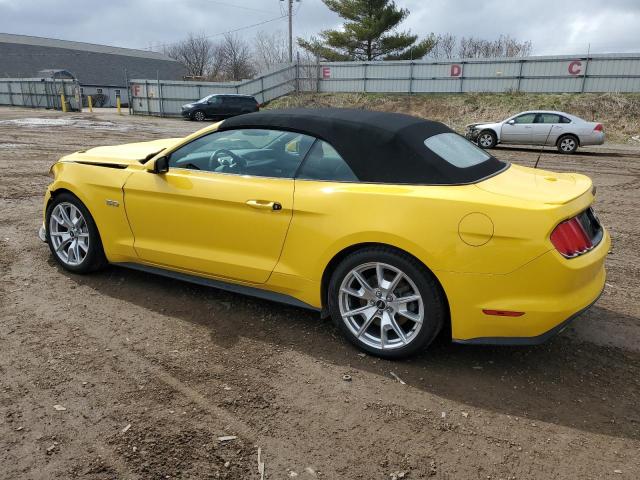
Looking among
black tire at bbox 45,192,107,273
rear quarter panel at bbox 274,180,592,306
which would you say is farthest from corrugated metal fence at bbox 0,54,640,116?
black tire at bbox 45,192,107,273

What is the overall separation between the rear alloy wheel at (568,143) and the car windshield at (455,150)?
585 inches

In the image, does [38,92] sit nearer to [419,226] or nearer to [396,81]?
[396,81]

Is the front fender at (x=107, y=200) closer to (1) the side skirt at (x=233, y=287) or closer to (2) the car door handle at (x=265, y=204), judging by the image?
(1) the side skirt at (x=233, y=287)

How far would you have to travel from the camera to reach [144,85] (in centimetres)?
3416

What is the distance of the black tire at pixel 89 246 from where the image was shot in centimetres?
447

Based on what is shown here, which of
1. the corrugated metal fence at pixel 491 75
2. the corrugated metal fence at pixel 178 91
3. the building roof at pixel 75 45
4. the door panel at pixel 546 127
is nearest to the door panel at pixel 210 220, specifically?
the door panel at pixel 546 127

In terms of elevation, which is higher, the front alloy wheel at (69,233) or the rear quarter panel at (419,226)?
the rear quarter panel at (419,226)

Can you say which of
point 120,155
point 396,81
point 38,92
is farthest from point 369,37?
point 120,155

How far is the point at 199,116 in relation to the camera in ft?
96.4

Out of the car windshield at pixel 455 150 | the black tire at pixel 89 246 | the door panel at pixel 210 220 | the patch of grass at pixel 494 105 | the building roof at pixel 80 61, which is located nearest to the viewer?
the car windshield at pixel 455 150

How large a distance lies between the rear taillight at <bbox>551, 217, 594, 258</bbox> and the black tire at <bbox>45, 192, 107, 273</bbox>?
11.9 feet

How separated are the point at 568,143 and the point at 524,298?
1614cm

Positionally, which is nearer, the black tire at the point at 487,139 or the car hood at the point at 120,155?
the car hood at the point at 120,155

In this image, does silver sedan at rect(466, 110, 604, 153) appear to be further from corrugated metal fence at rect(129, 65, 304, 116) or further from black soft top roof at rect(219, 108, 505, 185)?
corrugated metal fence at rect(129, 65, 304, 116)
